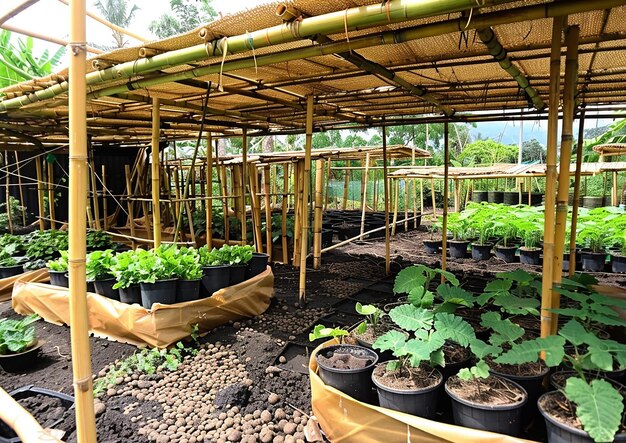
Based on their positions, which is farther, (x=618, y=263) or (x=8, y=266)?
(x=618, y=263)

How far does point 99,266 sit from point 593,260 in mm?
6917

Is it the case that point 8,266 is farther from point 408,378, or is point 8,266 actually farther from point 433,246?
point 433,246

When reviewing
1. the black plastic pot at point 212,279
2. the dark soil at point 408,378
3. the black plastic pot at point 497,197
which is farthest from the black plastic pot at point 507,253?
the black plastic pot at point 497,197

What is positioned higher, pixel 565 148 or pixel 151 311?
pixel 565 148

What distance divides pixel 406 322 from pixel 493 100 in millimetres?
3360

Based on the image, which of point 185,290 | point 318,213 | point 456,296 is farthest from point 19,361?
point 318,213

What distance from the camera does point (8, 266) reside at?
17.3 feet

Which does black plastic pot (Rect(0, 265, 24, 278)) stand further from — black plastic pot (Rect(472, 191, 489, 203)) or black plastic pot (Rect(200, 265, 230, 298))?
black plastic pot (Rect(472, 191, 489, 203))

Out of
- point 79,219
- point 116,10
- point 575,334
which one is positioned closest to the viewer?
point 79,219

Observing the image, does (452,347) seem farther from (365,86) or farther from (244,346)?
(365,86)

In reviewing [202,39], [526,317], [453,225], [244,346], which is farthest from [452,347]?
[453,225]

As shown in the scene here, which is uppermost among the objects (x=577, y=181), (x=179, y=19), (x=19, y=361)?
(x=179, y=19)

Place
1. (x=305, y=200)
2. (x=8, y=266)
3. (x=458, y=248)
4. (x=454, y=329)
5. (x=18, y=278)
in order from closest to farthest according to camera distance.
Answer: (x=454, y=329)
(x=305, y=200)
(x=18, y=278)
(x=8, y=266)
(x=458, y=248)

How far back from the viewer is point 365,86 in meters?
4.13
